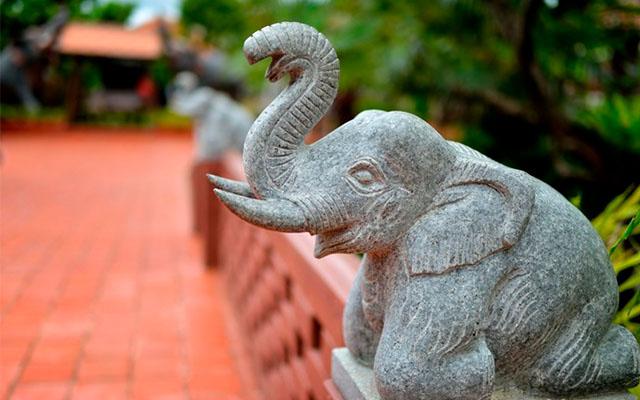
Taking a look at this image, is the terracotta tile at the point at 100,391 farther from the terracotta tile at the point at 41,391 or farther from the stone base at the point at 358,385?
the stone base at the point at 358,385

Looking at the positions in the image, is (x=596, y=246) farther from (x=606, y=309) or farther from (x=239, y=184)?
(x=239, y=184)

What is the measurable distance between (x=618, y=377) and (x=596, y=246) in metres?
0.25

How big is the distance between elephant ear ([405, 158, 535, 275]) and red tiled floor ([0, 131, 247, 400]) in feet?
7.09

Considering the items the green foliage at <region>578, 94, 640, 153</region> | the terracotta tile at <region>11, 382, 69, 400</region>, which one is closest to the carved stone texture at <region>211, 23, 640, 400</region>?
the terracotta tile at <region>11, 382, 69, 400</region>

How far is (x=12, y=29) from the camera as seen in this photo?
871cm

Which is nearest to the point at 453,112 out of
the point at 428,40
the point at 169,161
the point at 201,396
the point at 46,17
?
the point at 428,40

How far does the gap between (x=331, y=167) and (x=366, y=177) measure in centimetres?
7

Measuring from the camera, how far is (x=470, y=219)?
1.26 metres

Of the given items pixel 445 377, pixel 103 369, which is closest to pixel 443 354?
pixel 445 377

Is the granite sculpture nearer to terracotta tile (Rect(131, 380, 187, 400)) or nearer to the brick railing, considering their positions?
the brick railing

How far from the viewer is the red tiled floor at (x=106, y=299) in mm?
3266

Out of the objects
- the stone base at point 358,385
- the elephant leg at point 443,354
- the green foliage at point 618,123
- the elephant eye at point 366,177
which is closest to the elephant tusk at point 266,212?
the elephant eye at point 366,177

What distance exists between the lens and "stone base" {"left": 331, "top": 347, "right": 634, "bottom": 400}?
1319 millimetres

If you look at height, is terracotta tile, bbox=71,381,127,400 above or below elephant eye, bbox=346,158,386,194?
below
